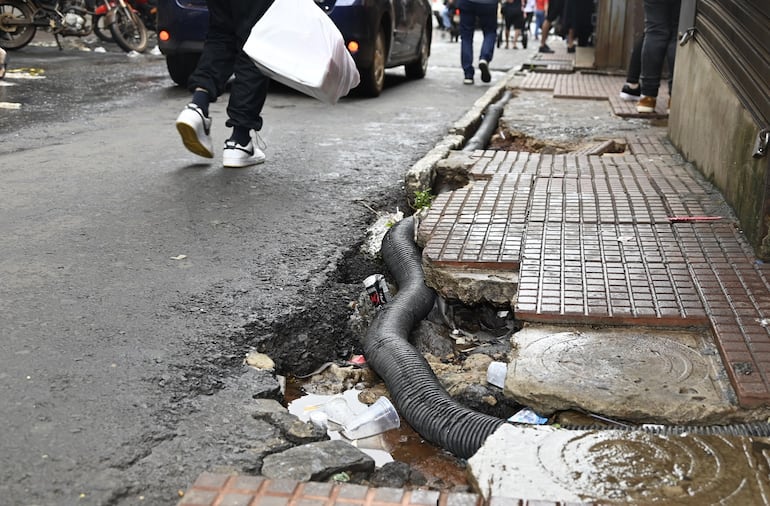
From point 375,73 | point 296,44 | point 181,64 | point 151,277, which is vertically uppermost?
point 296,44

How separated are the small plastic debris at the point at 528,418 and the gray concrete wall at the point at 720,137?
4.43ft

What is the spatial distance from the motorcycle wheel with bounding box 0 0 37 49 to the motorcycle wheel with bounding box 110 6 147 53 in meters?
1.49

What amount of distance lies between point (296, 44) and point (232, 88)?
70 cm

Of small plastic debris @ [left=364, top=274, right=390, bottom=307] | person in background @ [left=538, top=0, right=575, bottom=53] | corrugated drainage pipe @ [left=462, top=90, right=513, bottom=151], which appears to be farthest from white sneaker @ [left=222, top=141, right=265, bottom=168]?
person in background @ [left=538, top=0, right=575, bottom=53]

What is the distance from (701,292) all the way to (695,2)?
3.32 meters

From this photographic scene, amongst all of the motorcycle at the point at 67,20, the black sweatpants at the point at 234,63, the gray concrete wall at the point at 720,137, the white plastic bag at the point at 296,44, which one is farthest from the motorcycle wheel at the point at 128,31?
the gray concrete wall at the point at 720,137

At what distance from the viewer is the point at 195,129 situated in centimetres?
498

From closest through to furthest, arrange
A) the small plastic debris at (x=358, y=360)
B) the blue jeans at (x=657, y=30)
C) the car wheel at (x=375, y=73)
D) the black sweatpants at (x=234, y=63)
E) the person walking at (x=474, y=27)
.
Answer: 1. the small plastic debris at (x=358, y=360)
2. the black sweatpants at (x=234, y=63)
3. the blue jeans at (x=657, y=30)
4. the car wheel at (x=375, y=73)
5. the person walking at (x=474, y=27)

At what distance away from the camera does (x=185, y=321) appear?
2.85m

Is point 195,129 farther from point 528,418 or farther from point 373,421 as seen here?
point 528,418

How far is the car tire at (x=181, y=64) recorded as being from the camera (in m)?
9.23

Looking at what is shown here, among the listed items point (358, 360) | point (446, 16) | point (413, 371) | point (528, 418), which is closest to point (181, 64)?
point (358, 360)

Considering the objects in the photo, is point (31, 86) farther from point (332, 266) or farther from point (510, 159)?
point (332, 266)

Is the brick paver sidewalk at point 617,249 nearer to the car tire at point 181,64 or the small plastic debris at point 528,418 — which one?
the small plastic debris at point 528,418
